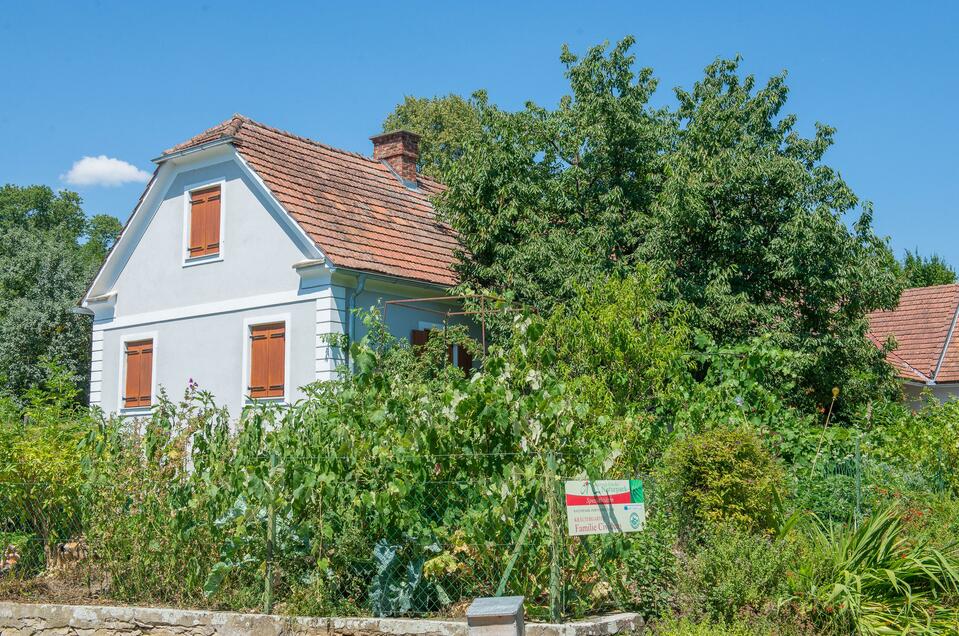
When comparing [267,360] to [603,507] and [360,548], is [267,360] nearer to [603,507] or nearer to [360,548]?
[360,548]

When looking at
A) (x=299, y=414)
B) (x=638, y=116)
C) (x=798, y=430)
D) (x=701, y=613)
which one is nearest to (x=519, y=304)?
(x=638, y=116)

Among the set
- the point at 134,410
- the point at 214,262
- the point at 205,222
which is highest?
the point at 205,222

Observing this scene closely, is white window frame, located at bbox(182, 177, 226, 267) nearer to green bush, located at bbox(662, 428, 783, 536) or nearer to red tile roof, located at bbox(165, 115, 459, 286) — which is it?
red tile roof, located at bbox(165, 115, 459, 286)

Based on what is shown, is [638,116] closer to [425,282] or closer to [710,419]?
[425,282]

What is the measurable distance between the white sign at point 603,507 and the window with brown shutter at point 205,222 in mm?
13333

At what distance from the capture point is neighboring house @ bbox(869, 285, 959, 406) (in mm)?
26156

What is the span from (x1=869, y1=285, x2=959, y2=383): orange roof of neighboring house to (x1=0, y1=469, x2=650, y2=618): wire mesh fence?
21.5 metres

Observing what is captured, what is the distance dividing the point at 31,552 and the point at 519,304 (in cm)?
975

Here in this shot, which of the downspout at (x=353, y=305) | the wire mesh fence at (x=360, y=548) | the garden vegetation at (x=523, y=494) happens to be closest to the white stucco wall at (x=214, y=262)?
the downspout at (x=353, y=305)

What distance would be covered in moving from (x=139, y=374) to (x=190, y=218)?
3.46 m

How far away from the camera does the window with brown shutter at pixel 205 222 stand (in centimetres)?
1834

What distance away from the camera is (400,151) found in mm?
22828

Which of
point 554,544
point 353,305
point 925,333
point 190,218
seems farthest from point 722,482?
point 925,333

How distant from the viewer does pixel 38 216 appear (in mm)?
52500
